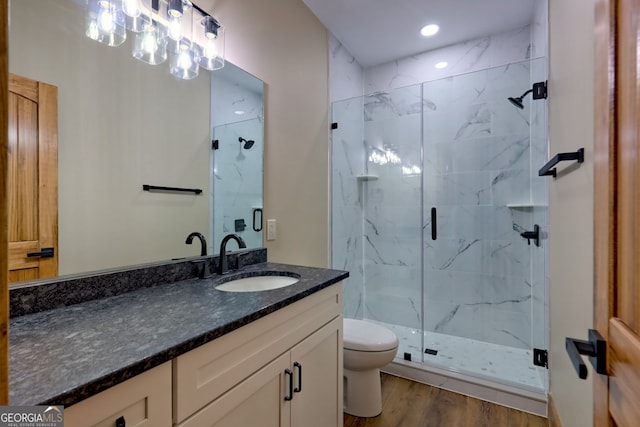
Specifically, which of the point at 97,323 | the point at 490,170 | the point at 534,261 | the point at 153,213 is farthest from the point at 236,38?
the point at 534,261

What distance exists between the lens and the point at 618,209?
1.67 ft

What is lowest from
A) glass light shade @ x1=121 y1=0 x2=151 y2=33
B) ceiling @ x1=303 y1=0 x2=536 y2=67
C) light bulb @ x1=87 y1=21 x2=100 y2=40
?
light bulb @ x1=87 y1=21 x2=100 y2=40

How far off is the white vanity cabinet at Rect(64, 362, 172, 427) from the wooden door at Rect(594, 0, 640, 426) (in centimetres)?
83

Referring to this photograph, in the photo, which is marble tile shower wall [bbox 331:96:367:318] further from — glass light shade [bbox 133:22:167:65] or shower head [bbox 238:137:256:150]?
glass light shade [bbox 133:22:167:65]

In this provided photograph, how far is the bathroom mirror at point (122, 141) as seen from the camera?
975mm

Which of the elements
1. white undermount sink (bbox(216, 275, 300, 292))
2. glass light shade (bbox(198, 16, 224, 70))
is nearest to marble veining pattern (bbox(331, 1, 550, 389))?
white undermount sink (bbox(216, 275, 300, 292))

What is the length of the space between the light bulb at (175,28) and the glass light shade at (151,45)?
0.12 feet

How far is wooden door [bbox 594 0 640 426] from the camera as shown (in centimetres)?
A: 45

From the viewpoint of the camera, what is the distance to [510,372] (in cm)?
209

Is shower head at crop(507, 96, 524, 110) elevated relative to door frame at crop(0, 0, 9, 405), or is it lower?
elevated

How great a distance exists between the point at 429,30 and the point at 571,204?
73.6 inches

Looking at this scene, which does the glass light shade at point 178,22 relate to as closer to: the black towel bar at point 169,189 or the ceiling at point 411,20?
the black towel bar at point 169,189

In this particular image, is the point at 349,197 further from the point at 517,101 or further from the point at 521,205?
the point at 517,101

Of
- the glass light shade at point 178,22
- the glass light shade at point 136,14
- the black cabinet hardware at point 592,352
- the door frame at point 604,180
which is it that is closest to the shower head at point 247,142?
the glass light shade at point 178,22
